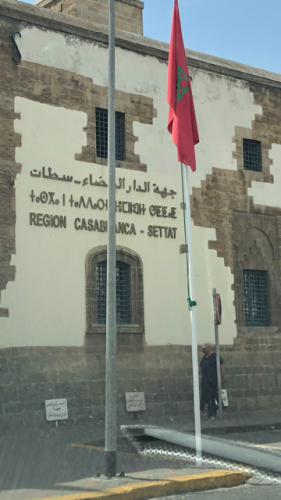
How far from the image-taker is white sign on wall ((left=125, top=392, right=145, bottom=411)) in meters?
14.1

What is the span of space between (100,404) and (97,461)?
3801 mm

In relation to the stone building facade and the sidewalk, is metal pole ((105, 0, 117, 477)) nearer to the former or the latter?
the stone building facade

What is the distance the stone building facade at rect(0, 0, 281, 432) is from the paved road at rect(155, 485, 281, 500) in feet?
17.0

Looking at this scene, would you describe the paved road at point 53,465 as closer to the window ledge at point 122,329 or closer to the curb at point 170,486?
the curb at point 170,486

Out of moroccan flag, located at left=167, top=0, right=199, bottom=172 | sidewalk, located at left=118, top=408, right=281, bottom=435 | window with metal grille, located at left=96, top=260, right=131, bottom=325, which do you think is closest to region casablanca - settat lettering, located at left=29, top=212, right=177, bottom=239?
window with metal grille, located at left=96, top=260, right=131, bottom=325

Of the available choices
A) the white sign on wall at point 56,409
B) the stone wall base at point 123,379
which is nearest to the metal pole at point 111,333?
the stone wall base at point 123,379

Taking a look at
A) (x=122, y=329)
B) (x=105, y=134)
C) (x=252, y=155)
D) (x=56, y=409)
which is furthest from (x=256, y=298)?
(x=56, y=409)

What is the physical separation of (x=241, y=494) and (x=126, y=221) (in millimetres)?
7635

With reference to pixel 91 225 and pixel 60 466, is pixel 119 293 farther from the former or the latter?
pixel 60 466

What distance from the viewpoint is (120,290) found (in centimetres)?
1473

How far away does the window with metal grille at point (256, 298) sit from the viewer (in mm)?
16781

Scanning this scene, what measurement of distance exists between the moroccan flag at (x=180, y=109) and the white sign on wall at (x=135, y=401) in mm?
5299

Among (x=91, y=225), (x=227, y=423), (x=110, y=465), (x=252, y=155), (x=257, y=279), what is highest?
(x=252, y=155)

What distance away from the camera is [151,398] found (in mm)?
14484
